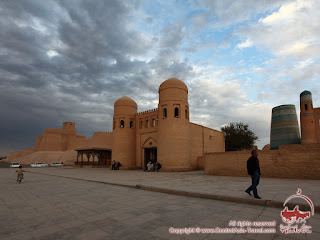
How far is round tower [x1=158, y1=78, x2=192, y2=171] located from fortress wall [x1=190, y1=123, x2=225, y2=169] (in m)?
2.94

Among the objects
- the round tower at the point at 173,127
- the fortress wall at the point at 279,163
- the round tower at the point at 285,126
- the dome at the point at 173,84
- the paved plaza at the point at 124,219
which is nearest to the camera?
the paved plaza at the point at 124,219

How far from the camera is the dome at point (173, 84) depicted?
73.1 ft

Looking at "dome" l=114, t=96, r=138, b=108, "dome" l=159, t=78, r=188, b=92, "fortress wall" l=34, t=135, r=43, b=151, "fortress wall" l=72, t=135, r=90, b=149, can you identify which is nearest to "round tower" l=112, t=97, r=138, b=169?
"dome" l=114, t=96, r=138, b=108

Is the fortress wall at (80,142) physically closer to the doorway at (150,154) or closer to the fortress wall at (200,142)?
the doorway at (150,154)

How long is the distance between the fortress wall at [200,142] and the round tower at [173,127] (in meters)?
2.94

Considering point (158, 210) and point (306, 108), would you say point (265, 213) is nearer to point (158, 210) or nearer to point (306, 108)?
point (158, 210)

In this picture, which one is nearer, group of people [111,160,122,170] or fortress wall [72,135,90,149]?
group of people [111,160,122,170]

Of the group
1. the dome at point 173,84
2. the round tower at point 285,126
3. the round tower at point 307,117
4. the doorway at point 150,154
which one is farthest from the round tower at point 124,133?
the round tower at point 307,117

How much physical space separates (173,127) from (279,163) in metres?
11.1

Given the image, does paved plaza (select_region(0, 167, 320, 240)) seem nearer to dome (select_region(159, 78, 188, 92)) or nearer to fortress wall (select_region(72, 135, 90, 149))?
dome (select_region(159, 78, 188, 92))

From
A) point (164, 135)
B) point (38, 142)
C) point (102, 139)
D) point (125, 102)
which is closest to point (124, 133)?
point (125, 102)

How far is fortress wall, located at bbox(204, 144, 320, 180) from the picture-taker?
11109mm

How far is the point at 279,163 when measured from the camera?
1209 cm

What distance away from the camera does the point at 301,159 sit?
11398 millimetres
